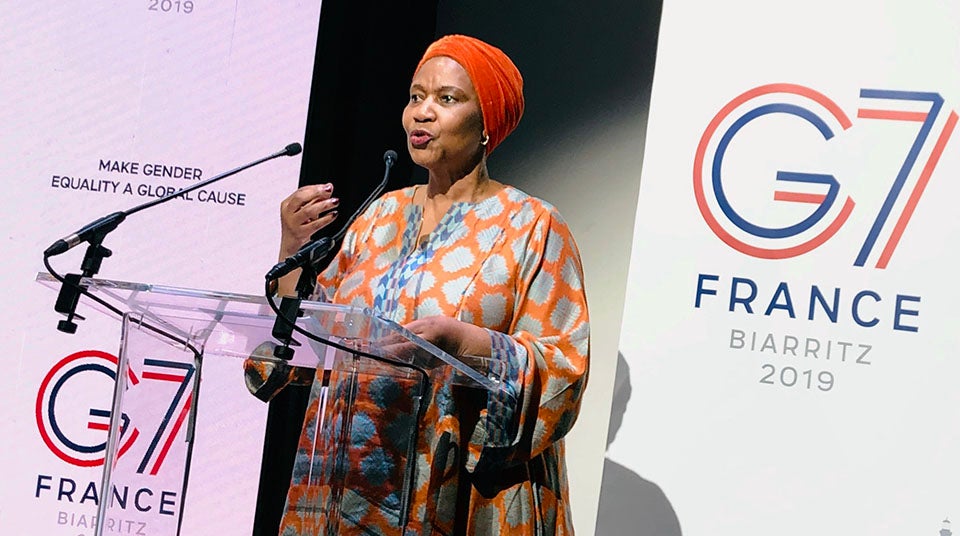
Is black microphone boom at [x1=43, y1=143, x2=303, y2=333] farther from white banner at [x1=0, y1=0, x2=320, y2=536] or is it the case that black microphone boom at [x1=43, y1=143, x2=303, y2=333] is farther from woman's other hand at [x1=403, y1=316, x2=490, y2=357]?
white banner at [x1=0, y1=0, x2=320, y2=536]

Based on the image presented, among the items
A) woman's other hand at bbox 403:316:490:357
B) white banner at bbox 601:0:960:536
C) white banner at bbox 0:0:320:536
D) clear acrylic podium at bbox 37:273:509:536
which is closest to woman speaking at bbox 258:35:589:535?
woman's other hand at bbox 403:316:490:357

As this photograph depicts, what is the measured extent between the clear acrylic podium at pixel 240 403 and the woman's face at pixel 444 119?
796 mm

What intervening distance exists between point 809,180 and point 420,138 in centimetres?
88

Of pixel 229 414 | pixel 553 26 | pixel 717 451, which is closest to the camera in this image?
pixel 229 414

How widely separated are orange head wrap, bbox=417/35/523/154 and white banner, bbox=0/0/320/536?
3.59 ft

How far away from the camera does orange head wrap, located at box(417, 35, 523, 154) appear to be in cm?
273

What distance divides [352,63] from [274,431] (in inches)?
46.3

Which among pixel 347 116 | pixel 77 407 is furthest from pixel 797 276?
pixel 77 407

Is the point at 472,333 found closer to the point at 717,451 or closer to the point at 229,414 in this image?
the point at 229,414

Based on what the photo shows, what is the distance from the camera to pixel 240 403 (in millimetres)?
2039

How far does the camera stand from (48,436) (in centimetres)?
365

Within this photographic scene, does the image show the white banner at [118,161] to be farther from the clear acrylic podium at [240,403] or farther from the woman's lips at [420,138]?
the clear acrylic podium at [240,403]

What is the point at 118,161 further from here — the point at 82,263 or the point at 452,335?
the point at 452,335

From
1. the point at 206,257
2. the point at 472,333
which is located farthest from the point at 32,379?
the point at 472,333
